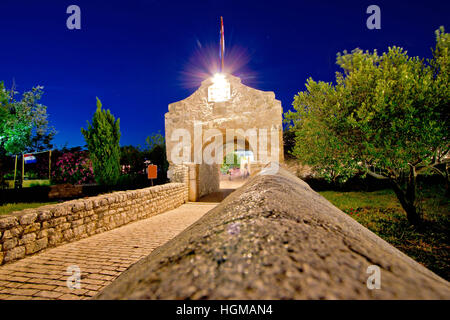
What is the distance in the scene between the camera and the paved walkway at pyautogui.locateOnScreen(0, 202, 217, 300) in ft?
7.97

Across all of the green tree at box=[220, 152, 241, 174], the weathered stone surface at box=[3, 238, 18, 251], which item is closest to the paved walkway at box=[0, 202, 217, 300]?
the weathered stone surface at box=[3, 238, 18, 251]

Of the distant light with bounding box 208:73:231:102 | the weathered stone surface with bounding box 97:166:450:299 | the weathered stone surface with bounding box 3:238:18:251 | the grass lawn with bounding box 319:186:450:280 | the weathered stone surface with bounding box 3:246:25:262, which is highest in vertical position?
the distant light with bounding box 208:73:231:102

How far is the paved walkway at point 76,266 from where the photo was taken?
2.43 metres

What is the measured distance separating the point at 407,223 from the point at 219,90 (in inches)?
372

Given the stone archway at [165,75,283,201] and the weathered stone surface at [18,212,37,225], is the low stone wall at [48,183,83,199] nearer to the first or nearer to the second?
the stone archway at [165,75,283,201]

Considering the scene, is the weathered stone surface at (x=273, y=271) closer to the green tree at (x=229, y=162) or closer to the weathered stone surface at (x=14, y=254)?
the weathered stone surface at (x=14, y=254)

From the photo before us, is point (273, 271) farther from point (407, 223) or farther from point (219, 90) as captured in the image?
point (219, 90)

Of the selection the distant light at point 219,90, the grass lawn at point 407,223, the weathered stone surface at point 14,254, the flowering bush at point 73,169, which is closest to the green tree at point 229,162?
the flowering bush at point 73,169

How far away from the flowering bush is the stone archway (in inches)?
292

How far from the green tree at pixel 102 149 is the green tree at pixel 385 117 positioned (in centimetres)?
1085

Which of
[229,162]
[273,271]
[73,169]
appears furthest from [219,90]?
[229,162]

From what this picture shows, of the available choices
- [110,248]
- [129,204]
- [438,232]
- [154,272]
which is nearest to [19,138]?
[129,204]

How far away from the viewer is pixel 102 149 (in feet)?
39.5
